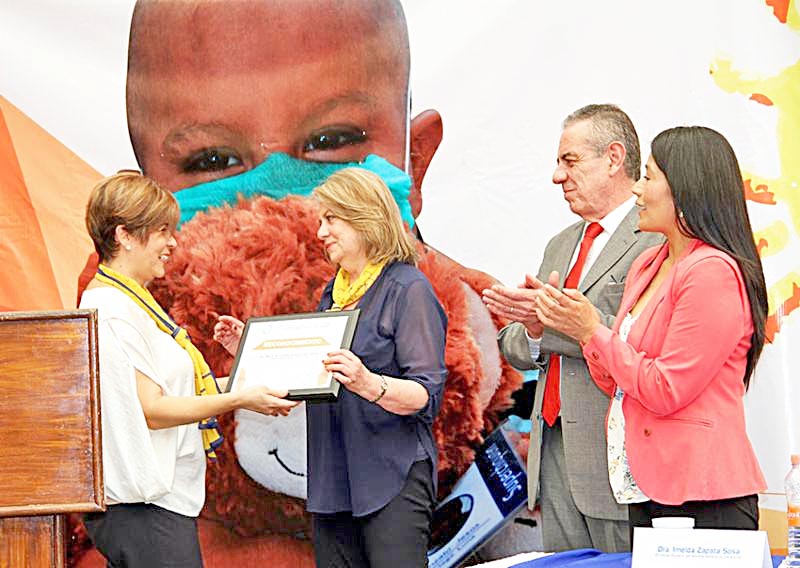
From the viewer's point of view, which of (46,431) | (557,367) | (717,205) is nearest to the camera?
(46,431)

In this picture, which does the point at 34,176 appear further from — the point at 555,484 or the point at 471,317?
the point at 555,484

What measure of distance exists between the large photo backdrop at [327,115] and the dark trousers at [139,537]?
889 mm

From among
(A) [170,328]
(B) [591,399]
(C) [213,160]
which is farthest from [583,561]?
(C) [213,160]

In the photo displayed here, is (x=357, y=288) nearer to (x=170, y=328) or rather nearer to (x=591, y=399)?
(x=170, y=328)

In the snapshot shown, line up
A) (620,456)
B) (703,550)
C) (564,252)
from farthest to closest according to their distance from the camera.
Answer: (564,252) → (620,456) → (703,550)

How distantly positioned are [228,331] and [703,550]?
1.86 metres

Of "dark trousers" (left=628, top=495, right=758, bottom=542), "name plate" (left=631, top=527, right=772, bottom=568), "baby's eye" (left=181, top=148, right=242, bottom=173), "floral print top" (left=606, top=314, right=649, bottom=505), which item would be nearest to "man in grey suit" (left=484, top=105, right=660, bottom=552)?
"floral print top" (left=606, top=314, right=649, bottom=505)

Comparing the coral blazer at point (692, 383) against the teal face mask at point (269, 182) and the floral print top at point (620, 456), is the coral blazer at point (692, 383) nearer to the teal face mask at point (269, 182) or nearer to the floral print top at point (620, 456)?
the floral print top at point (620, 456)

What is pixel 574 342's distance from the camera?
2740 mm

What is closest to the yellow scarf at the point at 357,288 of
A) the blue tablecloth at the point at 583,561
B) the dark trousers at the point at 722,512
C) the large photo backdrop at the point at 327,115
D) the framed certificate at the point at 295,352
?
the framed certificate at the point at 295,352

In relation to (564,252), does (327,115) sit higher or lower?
higher

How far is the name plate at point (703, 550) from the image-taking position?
4.71ft

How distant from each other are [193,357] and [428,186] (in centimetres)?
107

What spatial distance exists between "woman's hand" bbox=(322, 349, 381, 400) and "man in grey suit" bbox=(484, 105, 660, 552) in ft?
1.26
